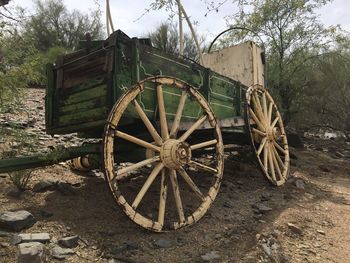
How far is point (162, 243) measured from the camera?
3.90 m

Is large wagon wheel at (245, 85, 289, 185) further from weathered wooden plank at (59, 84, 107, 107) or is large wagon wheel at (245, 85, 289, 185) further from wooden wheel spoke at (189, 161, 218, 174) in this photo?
weathered wooden plank at (59, 84, 107, 107)

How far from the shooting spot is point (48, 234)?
3670mm

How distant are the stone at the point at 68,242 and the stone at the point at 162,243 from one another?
76 cm

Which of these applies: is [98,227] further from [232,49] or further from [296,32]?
[296,32]

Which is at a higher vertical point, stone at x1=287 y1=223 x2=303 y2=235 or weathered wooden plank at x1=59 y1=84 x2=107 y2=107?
weathered wooden plank at x1=59 y1=84 x2=107 y2=107

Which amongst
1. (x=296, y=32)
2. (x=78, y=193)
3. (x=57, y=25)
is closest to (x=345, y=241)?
(x=78, y=193)

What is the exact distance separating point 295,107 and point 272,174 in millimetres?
9109

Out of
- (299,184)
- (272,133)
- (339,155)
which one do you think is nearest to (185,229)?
(272,133)

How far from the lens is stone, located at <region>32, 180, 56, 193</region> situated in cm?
496

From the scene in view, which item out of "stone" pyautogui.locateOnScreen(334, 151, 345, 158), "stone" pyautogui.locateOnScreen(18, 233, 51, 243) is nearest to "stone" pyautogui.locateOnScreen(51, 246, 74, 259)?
"stone" pyautogui.locateOnScreen(18, 233, 51, 243)

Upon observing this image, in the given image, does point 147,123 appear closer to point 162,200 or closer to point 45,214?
point 162,200

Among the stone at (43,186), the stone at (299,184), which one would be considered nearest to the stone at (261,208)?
the stone at (299,184)

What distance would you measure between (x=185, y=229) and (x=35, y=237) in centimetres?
159

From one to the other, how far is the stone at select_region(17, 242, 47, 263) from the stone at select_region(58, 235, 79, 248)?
0.40m
